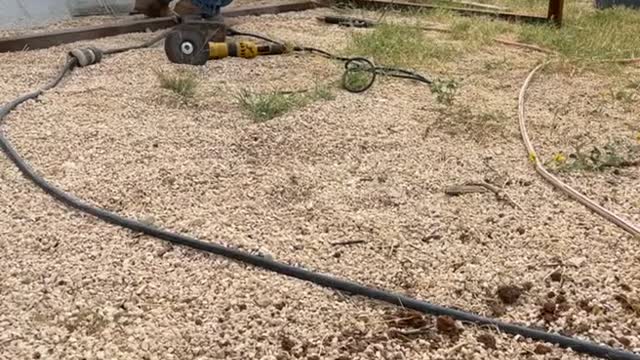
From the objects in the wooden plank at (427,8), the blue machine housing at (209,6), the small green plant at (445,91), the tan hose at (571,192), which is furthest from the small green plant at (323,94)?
the wooden plank at (427,8)

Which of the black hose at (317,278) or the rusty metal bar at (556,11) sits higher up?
the rusty metal bar at (556,11)

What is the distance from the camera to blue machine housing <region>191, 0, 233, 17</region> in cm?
367

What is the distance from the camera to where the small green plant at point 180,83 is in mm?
3039

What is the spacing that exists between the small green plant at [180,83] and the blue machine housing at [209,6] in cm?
58

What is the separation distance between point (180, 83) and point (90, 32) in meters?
1.26

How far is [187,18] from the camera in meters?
3.76

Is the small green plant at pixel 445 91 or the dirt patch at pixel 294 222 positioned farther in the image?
the small green plant at pixel 445 91

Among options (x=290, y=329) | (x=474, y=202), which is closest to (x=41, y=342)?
(x=290, y=329)

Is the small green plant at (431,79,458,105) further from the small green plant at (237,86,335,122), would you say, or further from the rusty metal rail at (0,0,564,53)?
the rusty metal rail at (0,0,564,53)

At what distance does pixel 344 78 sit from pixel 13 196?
5.29ft

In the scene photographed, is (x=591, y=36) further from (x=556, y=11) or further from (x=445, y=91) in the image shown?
(x=445, y=91)

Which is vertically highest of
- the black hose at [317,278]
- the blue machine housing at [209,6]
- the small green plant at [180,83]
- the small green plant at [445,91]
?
the blue machine housing at [209,6]

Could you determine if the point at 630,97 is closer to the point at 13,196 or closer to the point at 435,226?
the point at 435,226

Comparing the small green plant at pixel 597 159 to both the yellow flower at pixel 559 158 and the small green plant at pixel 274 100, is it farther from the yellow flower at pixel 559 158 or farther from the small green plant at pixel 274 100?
the small green plant at pixel 274 100
